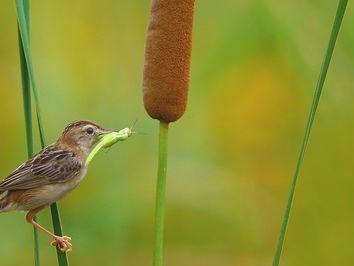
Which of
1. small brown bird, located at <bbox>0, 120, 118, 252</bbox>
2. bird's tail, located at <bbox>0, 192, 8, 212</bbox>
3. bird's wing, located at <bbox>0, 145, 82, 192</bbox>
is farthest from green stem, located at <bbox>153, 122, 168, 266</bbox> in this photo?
bird's tail, located at <bbox>0, 192, 8, 212</bbox>

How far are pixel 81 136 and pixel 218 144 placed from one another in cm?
139

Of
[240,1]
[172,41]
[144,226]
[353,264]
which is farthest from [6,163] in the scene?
[172,41]

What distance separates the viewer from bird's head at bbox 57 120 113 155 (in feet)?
10.6

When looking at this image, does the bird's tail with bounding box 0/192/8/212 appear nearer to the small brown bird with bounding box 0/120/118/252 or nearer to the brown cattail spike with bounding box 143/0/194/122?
the small brown bird with bounding box 0/120/118/252

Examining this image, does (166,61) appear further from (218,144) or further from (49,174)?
(218,144)

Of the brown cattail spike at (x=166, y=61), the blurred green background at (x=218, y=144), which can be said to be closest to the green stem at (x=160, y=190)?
the brown cattail spike at (x=166, y=61)

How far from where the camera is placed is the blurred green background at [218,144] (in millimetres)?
4156

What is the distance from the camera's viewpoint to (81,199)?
4.25 meters

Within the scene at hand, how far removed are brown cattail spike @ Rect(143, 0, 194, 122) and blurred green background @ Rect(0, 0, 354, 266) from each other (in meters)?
1.85

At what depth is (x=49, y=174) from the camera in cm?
316

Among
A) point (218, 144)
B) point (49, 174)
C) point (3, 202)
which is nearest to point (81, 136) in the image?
point (49, 174)

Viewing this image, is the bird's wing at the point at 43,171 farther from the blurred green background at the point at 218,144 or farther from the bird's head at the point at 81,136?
the blurred green background at the point at 218,144

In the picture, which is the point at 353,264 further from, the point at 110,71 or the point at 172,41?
the point at 172,41

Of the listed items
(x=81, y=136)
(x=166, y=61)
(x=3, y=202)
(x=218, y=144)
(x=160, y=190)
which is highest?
(x=166, y=61)
